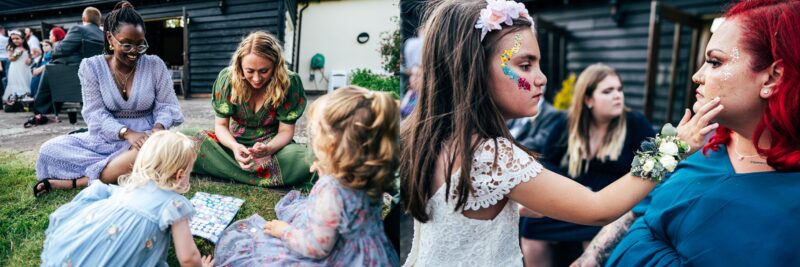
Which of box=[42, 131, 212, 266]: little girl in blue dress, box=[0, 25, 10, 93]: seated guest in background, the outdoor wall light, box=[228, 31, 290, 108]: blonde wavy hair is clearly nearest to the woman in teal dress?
the outdoor wall light

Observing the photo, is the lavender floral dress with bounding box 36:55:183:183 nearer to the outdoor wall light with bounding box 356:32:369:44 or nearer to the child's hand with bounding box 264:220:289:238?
the child's hand with bounding box 264:220:289:238

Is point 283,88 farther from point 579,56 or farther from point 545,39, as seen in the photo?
point 579,56

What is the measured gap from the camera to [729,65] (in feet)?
3.69

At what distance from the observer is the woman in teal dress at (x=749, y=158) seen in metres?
1.08

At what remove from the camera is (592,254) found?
1.82 m

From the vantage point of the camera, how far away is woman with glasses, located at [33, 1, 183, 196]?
51.7 inches

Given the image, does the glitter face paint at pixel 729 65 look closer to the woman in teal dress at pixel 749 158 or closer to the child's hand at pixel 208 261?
the woman in teal dress at pixel 749 158

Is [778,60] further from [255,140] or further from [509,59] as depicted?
[255,140]

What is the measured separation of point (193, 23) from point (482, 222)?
100 centimetres

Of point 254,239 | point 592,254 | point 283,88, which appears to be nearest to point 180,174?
point 254,239

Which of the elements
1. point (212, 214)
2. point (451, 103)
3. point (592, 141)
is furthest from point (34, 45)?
point (592, 141)

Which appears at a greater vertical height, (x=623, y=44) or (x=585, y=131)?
(x=623, y=44)

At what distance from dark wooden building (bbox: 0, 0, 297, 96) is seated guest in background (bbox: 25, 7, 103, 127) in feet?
0.16

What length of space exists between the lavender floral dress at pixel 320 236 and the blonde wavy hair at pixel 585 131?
2.27 metres
